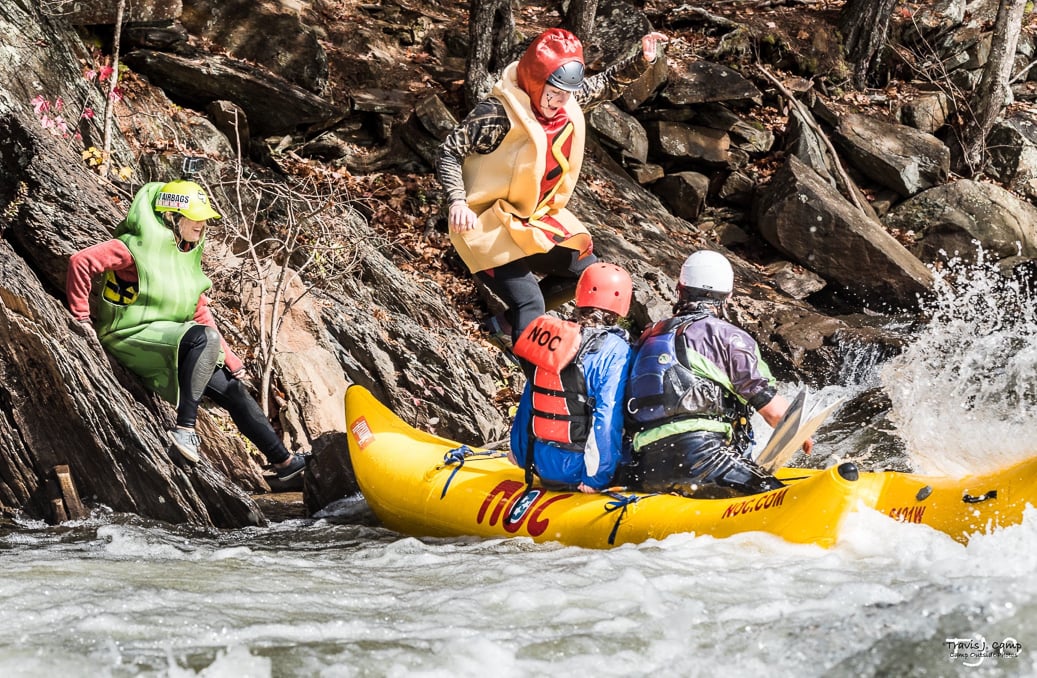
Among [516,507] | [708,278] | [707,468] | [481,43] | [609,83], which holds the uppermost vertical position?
[481,43]

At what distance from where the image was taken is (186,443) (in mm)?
5551

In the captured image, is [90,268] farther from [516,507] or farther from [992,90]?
[992,90]

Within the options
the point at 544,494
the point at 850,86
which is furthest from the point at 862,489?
the point at 850,86

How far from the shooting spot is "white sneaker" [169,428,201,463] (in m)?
5.51

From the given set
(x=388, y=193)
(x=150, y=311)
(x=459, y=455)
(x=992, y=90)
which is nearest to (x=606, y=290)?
(x=459, y=455)

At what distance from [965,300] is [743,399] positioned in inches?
284

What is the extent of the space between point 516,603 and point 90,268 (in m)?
3.08

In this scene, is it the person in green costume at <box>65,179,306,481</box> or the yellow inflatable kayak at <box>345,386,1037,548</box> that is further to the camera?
the person in green costume at <box>65,179,306,481</box>

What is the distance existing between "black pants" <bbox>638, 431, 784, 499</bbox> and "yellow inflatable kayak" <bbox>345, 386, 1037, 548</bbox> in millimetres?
123

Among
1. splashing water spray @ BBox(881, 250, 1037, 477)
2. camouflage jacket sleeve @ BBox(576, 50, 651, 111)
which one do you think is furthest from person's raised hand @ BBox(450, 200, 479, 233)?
splashing water spray @ BBox(881, 250, 1037, 477)

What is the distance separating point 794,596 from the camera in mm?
3723

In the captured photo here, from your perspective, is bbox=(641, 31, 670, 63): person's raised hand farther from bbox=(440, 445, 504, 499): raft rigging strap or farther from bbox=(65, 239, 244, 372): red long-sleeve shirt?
bbox=(65, 239, 244, 372): red long-sleeve shirt

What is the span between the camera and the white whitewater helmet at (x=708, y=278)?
16.2 feet

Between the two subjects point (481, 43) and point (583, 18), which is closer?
point (481, 43)
